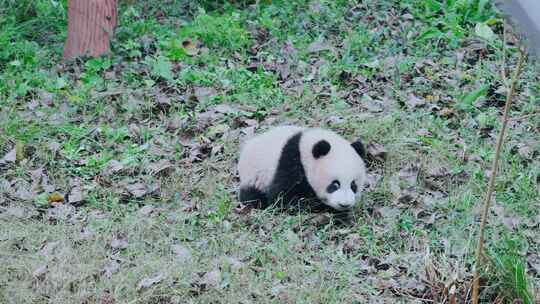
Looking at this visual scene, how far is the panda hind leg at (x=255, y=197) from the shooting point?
222 inches

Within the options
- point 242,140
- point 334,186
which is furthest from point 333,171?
point 242,140

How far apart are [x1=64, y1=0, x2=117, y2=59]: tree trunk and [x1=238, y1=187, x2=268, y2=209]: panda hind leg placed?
3.23 metres

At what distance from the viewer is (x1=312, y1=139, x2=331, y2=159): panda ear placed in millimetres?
5395

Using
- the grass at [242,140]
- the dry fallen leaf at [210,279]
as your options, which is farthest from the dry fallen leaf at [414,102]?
the dry fallen leaf at [210,279]

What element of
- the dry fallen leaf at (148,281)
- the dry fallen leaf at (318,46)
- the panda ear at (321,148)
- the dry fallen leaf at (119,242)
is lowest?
the dry fallen leaf at (119,242)

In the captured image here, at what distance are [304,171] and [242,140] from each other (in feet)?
3.91

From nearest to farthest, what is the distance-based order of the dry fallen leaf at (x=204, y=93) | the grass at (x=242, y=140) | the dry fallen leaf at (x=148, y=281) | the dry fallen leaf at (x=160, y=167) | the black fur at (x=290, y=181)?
the dry fallen leaf at (x=148, y=281), the grass at (x=242, y=140), the black fur at (x=290, y=181), the dry fallen leaf at (x=160, y=167), the dry fallen leaf at (x=204, y=93)

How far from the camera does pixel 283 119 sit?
695 cm

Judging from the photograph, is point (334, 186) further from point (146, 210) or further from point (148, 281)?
point (148, 281)

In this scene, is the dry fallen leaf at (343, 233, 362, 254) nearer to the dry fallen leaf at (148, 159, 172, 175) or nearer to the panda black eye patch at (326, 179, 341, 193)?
the panda black eye patch at (326, 179, 341, 193)

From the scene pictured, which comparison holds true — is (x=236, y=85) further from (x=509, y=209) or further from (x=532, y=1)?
(x=532, y=1)

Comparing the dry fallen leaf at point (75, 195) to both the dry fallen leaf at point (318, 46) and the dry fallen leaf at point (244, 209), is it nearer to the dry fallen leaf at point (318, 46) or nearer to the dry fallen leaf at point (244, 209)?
the dry fallen leaf at point (244, 209)

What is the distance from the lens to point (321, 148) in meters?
5.43

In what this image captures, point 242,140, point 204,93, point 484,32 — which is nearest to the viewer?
point 242,140
